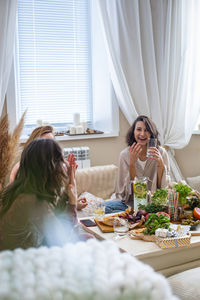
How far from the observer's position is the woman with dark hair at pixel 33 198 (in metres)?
1.70

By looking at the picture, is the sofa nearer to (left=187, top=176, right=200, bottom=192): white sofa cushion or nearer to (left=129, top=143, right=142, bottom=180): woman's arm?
(left=129, top=143, right=142, bottom=180): woman's arm

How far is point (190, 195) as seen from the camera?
2.58m

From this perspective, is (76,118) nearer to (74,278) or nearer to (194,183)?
(194,183)

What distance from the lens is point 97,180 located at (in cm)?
378

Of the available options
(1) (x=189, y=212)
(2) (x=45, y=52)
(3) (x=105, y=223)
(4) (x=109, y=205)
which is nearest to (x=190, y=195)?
(1) (x=189, y=212)

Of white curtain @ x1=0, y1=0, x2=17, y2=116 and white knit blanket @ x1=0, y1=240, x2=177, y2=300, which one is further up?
white curtain @ x1=0, y1=0, x2=17, y2=116

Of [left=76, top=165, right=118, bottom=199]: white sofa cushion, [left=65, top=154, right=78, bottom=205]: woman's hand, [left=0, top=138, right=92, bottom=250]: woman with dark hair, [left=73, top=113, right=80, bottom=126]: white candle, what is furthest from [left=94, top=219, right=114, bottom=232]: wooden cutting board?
[left=73, top=113, right=80, bottom=126]: white candle

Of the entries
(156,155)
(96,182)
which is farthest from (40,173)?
(96,182)

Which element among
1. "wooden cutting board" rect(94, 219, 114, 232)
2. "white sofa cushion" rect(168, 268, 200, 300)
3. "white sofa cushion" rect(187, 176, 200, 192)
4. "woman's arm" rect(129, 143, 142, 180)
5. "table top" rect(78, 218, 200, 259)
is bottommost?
"white sofa cushion" rect(187, 176, 200, 192)

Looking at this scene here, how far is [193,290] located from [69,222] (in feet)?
2.42

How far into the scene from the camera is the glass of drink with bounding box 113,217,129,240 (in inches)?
88.4

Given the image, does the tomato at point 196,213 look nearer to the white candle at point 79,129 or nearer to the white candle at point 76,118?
the white candle at point 79,129

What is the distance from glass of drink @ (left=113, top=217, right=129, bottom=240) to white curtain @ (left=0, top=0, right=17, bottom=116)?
174cm

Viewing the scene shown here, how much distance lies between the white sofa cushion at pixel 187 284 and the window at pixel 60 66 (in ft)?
7.80
